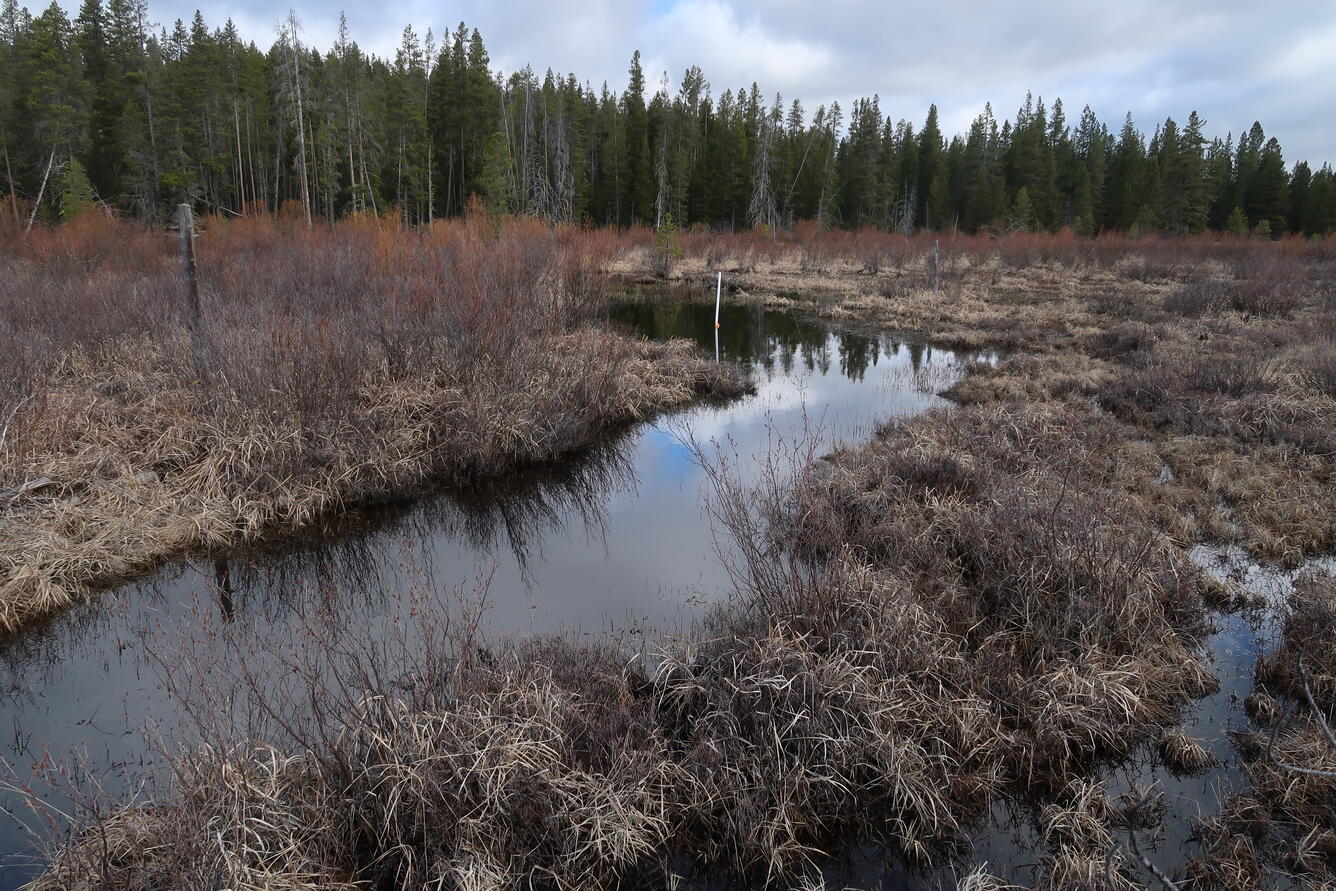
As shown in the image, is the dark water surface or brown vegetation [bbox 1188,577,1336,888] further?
the dark water surface

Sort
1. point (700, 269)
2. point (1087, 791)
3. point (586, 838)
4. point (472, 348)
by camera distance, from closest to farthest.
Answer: point (586, 838) < point (1087, 791) < point (472, 348) < point (700, 269)

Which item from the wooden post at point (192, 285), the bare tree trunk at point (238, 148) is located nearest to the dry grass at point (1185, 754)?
the wooden post at point (192, 285)

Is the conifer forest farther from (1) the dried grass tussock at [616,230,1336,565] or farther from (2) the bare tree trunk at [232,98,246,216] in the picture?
(2) the bare tree trunk at [232,98,246,216]

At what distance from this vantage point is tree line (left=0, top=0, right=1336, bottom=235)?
121ft

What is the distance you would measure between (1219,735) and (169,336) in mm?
12183

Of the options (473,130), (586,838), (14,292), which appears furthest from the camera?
(473,130)

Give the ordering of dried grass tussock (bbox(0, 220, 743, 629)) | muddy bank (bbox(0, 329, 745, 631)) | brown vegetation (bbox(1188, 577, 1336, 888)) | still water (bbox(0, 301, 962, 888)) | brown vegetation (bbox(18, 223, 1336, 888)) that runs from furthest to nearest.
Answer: dried grass tussock (bbox(0, 220, 743, 629)), muddy bank (bbox(0, 329, 745, 631)), still water (bbox(0, 301, 962, 888)), brown vegetation (bbox(1188, 577, 1336, 888)), brown vegetation (bbox(18, 223, 1336, 888))

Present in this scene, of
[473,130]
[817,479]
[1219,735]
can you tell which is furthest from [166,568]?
[473,130]

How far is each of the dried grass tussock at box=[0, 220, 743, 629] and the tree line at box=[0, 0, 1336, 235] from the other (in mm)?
18913

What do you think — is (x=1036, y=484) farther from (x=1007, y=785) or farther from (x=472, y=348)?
(x=472, y=348)

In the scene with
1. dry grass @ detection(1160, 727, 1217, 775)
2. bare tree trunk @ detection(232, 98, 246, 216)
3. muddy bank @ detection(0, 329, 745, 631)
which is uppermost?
bare tree trunk @ detection(232, 98, 246, 216)

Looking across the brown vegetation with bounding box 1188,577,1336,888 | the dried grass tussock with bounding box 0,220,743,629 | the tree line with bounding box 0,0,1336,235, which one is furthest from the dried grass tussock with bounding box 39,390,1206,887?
the tree line with bounding box 0,0,1336,235

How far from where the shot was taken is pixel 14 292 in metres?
11.4

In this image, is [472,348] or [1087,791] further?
[472,348]
